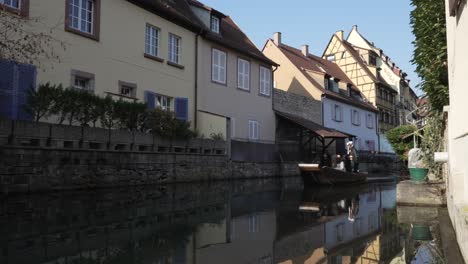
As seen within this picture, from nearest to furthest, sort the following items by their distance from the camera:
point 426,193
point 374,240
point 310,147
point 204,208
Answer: point 374,240
point 204,208
point 426,193
point 310,147

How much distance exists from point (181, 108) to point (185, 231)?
13986 millimetres

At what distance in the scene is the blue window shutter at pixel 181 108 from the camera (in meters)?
21.1

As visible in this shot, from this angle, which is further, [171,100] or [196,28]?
[196,28]

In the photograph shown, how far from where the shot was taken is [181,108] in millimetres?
21312

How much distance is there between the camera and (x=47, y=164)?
12.5 meters

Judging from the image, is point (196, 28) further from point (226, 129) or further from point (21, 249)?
→ point (21, 249)

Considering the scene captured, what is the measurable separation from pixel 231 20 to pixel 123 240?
2813 cm

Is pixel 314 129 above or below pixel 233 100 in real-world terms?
below

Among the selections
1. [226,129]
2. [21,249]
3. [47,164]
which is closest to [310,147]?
[226,129]

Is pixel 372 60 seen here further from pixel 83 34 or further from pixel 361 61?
pixel 83 34

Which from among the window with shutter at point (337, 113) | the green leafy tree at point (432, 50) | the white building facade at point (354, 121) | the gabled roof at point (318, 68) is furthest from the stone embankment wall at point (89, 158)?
the window with shutter at point (337, 113)

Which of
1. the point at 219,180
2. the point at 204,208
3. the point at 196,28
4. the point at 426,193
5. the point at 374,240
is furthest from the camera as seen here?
the point at 196,28

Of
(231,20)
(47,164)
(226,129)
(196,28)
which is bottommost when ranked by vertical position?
(47,164)

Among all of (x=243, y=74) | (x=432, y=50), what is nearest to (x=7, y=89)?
(x=432, y=50)
